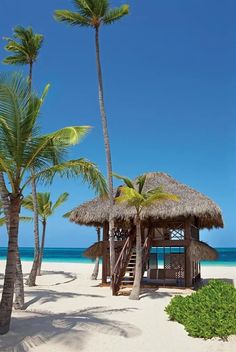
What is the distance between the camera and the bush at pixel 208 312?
8.05 m

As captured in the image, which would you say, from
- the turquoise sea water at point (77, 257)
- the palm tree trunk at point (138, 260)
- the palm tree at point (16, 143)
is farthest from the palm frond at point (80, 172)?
the turquoise sea water at point (77, 257)

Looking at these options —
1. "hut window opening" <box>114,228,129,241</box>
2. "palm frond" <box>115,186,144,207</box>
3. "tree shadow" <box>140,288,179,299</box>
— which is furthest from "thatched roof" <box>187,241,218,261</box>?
"palm frond" <box>115,186,144,207</box>

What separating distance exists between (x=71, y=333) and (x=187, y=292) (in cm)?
790

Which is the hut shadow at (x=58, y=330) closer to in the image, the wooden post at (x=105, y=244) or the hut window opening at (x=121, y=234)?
the wooden post at (x=105, y=244)

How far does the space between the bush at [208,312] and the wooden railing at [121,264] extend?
403 centimetres

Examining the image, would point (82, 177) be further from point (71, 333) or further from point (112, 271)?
point (112, 271)

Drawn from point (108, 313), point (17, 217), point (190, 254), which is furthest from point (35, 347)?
point (190, 254)

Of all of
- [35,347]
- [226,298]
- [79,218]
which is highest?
[79,218]

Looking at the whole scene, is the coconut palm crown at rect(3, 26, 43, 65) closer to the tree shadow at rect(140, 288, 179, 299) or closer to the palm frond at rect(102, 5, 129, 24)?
the palm frond at rect(102, 5, 129, 24)

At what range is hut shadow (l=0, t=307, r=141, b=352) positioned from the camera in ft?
23.0

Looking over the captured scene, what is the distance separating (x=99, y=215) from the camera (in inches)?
637

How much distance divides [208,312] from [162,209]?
6.55 meters

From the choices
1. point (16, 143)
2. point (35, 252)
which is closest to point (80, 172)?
point (16, 143)

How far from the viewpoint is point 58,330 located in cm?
774
